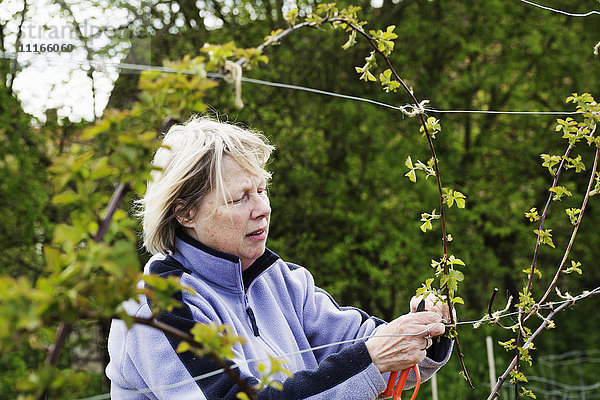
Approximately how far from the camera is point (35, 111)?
14.4 feet

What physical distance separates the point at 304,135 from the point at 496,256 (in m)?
1.85

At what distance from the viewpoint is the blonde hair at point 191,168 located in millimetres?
1650

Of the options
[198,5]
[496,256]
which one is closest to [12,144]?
[198,5]

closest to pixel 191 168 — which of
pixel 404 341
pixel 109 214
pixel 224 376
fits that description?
pixel 224 376

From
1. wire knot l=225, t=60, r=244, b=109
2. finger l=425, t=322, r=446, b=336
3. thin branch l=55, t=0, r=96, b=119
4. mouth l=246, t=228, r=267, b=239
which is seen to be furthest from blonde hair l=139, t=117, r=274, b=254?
thin branch l=55, t=0, r=96, b=119

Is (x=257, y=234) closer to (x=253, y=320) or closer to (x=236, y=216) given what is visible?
(x=236, y=216)

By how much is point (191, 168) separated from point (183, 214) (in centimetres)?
12

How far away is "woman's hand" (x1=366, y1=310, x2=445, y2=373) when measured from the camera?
1482mm

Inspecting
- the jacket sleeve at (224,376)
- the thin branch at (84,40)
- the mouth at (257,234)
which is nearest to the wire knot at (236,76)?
the jacket sleeve at (224,376)

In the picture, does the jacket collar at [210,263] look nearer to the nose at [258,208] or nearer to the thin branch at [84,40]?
the nose at [258,208]

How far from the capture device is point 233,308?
1683mm

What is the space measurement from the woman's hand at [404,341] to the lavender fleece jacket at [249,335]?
27 millimetres

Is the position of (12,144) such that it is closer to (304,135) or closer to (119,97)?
(119,97)

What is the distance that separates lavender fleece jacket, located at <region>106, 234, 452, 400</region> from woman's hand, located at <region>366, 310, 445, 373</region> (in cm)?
3
